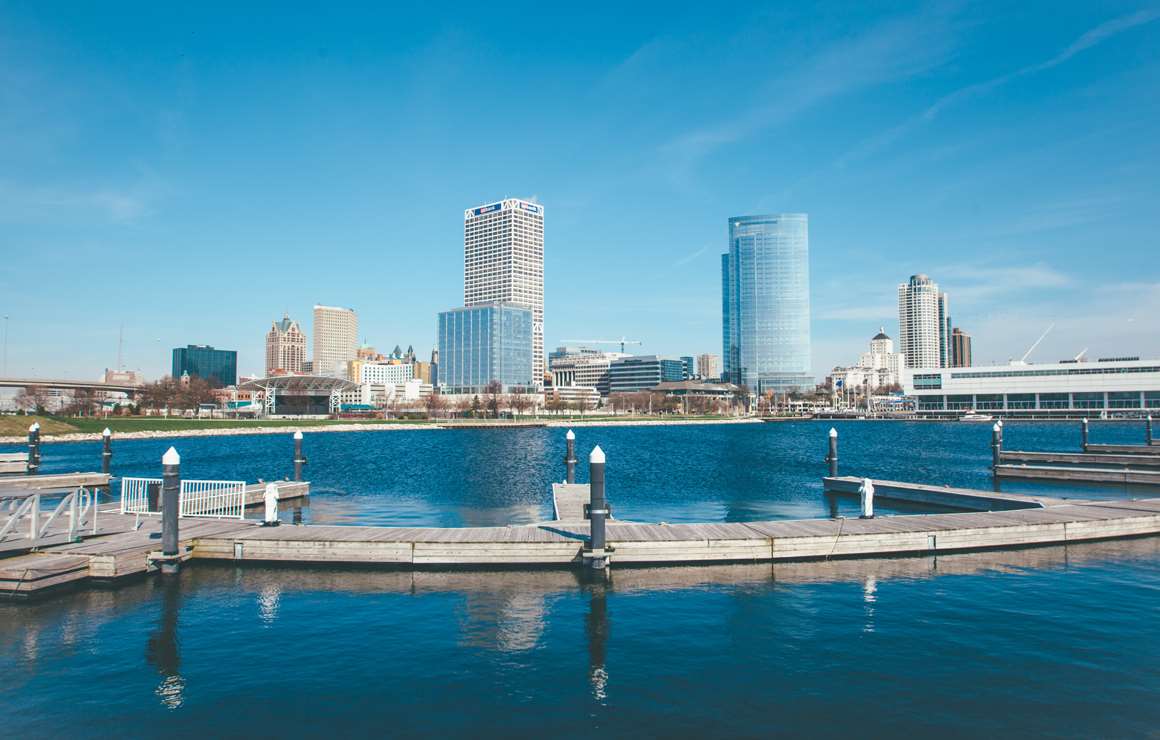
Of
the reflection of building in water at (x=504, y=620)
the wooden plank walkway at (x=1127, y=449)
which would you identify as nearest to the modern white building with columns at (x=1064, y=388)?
the wooden plank walkway at (x=1127, y=449)

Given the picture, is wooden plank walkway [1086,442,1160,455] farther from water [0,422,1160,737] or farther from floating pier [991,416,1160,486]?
water [0,422,1160,737]

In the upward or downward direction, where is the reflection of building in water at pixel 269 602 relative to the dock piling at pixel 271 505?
downward

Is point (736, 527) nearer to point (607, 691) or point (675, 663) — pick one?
point (675, 663)

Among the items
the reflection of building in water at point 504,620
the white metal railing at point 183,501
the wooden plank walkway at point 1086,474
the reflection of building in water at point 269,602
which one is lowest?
the reflection of building in water at point 269,602

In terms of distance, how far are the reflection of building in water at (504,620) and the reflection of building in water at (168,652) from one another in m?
5.62

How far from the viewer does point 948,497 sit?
34.0 metres

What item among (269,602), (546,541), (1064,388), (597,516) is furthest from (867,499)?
(1064,388)

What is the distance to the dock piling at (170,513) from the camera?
21094 mm

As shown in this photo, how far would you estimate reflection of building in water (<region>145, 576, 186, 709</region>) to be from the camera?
13117 millimetres

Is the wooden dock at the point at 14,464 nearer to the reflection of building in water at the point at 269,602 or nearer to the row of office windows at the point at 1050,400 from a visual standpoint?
the reflection of building in water at the point at 269,602

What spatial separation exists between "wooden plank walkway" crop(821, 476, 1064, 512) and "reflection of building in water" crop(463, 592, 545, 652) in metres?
22.2

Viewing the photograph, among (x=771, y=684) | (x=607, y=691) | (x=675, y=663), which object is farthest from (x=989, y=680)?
(x=607, y=691)

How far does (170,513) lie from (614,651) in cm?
1434

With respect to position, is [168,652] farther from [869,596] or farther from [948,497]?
[948,497]
